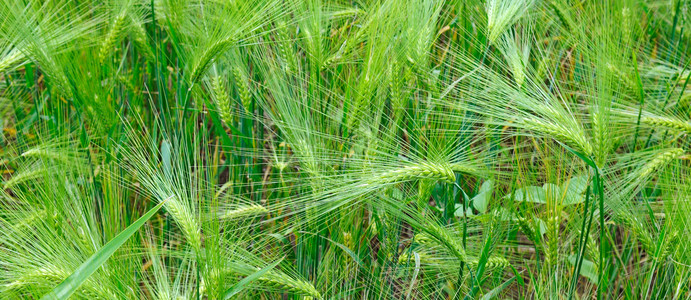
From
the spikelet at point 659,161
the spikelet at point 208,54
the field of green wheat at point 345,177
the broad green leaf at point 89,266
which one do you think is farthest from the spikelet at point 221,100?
the spikelet at point 659,161

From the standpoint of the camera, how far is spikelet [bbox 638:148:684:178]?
4.09 ft

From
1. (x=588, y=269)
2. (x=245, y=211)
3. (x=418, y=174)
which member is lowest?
(x=588, y=269)

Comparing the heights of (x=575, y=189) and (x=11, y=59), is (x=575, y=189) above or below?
below

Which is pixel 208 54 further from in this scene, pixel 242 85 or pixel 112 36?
pixel 112 36

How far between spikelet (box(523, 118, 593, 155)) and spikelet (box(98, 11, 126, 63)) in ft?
3.09

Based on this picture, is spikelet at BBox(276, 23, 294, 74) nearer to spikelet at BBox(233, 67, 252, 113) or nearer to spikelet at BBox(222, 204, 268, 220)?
spikelet at BBox(233, 67, 252, 113)

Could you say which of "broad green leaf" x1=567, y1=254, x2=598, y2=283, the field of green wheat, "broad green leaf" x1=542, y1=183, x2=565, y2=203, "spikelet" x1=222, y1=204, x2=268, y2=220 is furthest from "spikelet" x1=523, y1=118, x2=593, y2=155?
"spikelet" x1=222, y1=204, x2=268, y2=220

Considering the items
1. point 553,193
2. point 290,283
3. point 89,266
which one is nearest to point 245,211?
point 290,283

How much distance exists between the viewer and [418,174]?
1021 millimetres

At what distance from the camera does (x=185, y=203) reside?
101 cm

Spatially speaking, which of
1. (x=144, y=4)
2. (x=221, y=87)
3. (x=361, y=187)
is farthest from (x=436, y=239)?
(x=144, y=4)

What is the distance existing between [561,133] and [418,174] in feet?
0.80

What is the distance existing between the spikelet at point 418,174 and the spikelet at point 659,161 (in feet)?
1.48

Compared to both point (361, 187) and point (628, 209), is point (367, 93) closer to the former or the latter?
point (361, 187)
